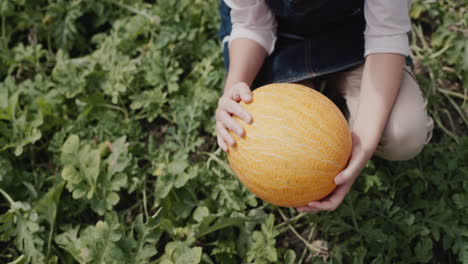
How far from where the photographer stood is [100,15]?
3406mm

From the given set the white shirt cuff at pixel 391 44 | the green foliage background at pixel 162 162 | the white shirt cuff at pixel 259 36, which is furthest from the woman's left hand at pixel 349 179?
the white shirt cuff at pixel 259 36

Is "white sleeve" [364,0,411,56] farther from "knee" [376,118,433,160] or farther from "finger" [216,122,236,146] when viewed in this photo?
"finger" [216,122,236,146]

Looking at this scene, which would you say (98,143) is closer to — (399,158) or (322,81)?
(322,81)

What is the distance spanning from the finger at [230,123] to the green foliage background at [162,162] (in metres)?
0.58

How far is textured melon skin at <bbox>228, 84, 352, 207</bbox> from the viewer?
1736mm

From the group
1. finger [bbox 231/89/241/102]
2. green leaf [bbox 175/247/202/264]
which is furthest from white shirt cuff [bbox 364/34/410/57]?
green leaf [bbox 175/247/202/264]

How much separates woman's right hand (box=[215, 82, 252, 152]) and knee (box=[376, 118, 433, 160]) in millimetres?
791

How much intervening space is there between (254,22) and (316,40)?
1.12 ft

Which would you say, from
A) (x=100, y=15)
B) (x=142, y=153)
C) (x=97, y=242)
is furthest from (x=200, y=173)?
(x=100, y=15)

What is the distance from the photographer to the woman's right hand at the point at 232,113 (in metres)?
1.81

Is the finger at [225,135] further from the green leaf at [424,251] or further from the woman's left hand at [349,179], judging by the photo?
the green leaf at [424,251]

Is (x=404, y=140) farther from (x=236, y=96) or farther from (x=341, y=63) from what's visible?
(x=236, y=96)

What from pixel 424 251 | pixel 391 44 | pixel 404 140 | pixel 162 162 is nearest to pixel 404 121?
pixel 404 140

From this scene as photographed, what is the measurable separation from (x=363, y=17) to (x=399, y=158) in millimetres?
768
